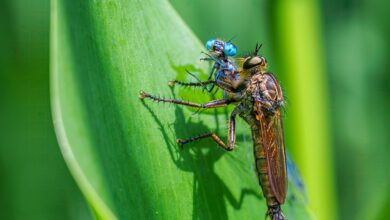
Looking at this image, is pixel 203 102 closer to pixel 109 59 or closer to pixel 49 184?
pixel 109 59

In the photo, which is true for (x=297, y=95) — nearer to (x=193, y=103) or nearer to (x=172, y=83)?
(x=193, y=103)

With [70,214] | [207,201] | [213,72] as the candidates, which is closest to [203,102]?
[213,72]

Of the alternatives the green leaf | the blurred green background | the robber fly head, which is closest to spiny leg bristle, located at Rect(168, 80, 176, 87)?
the green leaf

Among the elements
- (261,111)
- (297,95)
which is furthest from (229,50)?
(297,95)

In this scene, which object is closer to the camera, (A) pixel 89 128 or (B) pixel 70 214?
(A) pixel 89 128

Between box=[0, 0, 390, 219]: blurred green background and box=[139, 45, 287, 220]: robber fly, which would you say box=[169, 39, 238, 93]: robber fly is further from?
box=[0, 0, 390, 219]: blurred green background
